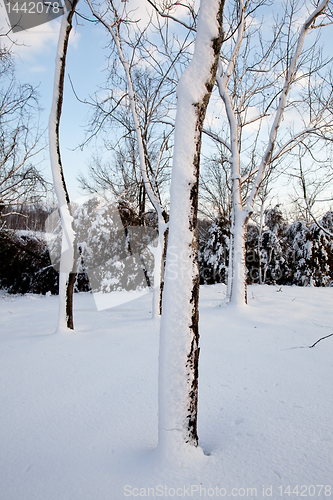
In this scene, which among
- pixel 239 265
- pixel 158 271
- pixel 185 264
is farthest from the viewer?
pixel 239 265

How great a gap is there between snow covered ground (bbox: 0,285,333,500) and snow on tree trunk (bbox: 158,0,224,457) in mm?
263

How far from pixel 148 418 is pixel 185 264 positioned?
1.35 metres

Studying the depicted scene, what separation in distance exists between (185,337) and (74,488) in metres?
1.03

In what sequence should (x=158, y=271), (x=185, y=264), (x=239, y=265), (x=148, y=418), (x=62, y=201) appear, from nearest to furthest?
(x=185, y=264)
(x=148, y=418)
(x=62, y=201)
(x=158, y=271)
(x=239, y=265)

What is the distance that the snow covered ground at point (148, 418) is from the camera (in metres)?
1.53

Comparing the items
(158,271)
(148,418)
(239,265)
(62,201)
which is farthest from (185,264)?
(239,265)

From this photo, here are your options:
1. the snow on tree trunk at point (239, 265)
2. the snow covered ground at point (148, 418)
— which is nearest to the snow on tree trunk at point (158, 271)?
the snow covered ground at point (148, 418)

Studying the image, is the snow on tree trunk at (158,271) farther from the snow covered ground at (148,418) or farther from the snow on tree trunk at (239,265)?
the snow on tree trunk at (239,265)

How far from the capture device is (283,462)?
5.42 ft

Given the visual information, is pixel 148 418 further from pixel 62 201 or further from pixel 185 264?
pixel 62 201

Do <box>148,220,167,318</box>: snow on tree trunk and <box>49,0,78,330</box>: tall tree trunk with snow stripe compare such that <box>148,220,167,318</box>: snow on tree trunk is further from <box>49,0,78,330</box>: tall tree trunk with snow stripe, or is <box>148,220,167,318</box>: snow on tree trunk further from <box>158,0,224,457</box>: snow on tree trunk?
<box>158,0,224,457</box>: snow on tree trunk

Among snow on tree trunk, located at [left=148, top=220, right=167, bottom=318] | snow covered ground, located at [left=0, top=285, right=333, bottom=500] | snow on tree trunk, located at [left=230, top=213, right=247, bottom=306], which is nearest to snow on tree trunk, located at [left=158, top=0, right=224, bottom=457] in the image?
snow covered ground, located at [left=0, top=285, right=333, bottom=500]

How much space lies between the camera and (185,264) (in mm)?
1830

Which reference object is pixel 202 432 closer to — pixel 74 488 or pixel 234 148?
pixel 74 488
